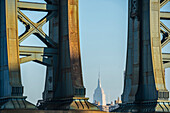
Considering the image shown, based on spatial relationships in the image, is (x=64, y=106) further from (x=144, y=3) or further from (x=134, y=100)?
(x=144, y=3)

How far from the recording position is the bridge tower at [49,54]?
41938 mm

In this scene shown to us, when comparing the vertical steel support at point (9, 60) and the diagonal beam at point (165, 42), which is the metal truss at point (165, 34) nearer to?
the diagonal beam at point (165, 42)

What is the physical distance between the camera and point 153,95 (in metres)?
46.3

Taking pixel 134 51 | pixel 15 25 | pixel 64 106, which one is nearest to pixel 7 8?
pixel 15 25

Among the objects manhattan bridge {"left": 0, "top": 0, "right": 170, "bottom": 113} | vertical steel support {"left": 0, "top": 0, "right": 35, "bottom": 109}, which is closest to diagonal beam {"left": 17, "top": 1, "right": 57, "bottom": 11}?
manhattan bridge {"left": 0, "top": 0, "right": 170, "bottom": 113}

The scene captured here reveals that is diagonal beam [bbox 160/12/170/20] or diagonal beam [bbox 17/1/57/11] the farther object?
diagonal beam [bbox 160/12/170/20]

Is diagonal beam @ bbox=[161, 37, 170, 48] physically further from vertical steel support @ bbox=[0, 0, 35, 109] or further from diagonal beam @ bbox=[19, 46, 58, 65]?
vertical steel support @ bbox=[0, 0, 35, 109]

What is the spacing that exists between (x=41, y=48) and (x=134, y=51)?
291 inches

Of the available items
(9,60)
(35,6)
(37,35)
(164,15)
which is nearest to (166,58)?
(164,15)

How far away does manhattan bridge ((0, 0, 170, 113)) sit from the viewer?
4234 centimetres

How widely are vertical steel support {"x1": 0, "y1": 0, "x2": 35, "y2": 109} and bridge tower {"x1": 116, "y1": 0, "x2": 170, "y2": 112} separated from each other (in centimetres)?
962

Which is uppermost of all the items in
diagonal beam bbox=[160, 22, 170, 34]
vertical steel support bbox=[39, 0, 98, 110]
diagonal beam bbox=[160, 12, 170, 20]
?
diagonal beam bbox=[160, 12, 170, 20]

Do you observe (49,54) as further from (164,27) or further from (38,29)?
(164,27)

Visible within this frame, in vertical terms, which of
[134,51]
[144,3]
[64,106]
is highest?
[144,3]
